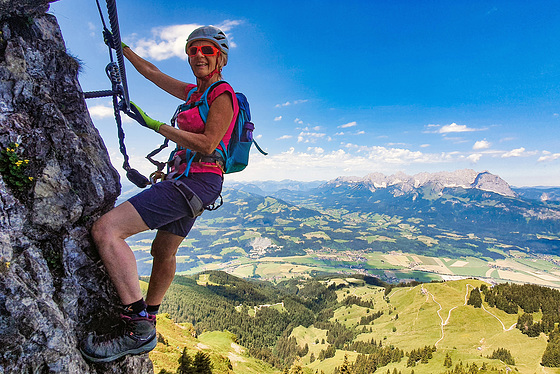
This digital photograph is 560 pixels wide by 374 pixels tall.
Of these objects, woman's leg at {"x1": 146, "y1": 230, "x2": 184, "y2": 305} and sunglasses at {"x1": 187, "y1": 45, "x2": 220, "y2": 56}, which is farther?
woman's leg at {"x1": 146, "y1": 230, "x2": 184, "y2": 305}

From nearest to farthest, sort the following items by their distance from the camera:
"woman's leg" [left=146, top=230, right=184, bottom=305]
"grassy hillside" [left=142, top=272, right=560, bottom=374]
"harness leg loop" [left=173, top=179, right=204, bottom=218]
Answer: "harness leg loop" [left=173, top=179, right=204, bottom=218], "woman's leg" [left=146, top=230, right=184, bottom=305], "grassy hillside" [left=142, top=272, right=560, bottom=374]

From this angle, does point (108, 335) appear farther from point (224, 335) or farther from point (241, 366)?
point (224, 335)

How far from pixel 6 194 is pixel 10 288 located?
1329mm

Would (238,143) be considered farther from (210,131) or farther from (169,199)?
(169,199)

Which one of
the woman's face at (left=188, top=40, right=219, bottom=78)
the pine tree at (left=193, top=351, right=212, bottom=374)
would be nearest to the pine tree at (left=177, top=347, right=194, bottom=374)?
the pine tree at (left=193, top=351, right=212, bottom=374)

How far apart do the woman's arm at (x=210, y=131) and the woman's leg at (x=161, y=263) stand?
1920 millimetres

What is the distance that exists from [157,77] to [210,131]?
3.34 metres

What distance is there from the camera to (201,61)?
187 inches

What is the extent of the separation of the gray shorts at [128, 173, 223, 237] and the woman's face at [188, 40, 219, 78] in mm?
1899

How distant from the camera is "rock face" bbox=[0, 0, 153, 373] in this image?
345 cm

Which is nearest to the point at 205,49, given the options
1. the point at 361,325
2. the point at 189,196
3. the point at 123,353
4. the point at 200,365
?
the point at 189,196

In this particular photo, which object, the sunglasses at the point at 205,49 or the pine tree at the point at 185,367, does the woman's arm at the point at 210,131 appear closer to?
the sunglasses at the point at 205,49

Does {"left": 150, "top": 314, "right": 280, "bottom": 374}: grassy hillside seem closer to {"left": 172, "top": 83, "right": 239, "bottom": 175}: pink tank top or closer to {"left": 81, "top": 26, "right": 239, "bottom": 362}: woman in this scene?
{"left": 81, "top": 26, "right": 239, "bottom": 362}: woman

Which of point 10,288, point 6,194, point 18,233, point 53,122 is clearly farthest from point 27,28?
point 10,288
